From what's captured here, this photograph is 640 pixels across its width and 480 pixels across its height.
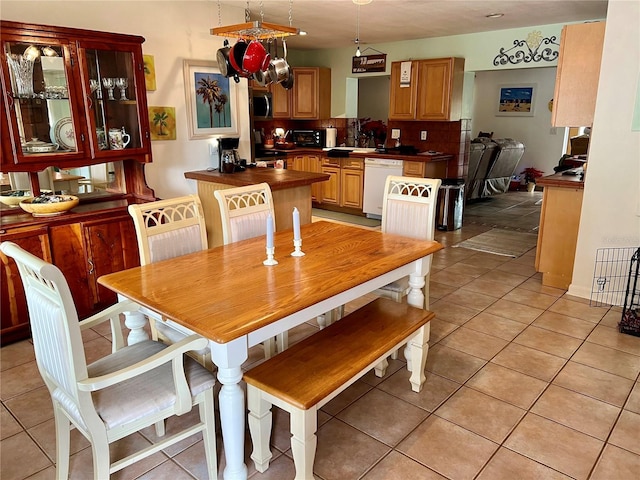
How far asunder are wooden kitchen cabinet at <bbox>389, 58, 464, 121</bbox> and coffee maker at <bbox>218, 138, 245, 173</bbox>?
8.71ft

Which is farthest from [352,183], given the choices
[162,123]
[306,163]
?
[162,123]

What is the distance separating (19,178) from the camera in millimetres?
3213

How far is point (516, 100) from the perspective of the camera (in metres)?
8.80

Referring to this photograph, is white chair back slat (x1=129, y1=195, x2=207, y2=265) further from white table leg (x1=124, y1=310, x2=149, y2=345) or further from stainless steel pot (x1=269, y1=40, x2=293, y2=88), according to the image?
stainless steel pot (x1=269, y1=40, x2=293, y2=88)

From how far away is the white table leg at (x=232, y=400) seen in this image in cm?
156

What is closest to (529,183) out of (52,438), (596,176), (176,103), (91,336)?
(596,176)

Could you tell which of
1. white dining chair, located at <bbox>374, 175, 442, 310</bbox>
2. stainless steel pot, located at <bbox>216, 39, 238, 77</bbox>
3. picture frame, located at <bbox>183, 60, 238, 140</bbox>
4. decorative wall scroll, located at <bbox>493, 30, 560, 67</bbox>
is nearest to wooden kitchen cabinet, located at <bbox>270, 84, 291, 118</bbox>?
picture frame, located at <bbox>183, 60, 238, 140</bbox>

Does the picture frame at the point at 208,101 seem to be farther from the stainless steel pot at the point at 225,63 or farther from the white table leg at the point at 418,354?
the white table leg at the point at 418,354

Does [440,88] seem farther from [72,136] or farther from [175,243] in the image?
[175,243]

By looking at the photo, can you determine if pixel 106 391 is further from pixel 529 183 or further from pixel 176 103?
pixel 529 183

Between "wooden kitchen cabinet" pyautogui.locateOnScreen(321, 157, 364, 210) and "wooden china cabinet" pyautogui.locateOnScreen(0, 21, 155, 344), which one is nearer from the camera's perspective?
"wooden china cabinet" pyautogui.locateOnScreen(0, 21, 155, 344)

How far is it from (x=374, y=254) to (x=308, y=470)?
1.04m

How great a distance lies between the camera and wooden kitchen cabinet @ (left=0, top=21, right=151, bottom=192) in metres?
2.78

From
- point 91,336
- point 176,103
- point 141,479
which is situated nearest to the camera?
point 141,479
